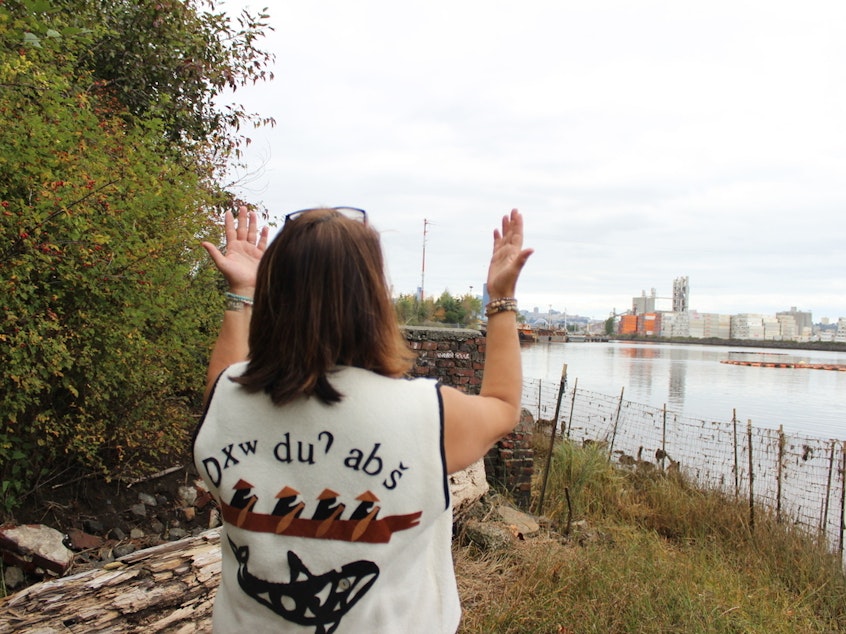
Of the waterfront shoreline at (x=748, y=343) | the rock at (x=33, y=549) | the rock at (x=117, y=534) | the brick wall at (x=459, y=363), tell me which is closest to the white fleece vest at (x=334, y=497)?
the rock at (x=33, y=549)

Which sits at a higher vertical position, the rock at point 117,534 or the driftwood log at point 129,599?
the driftwood log at point 129,599

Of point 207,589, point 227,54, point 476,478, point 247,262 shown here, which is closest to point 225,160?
point 227,54

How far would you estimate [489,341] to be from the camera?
1317mm

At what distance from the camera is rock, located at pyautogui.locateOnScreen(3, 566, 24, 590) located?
3260 mm

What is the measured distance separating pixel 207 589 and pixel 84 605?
52 centimetres

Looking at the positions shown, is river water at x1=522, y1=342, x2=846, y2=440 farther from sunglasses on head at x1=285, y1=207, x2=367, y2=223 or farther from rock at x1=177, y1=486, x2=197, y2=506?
sunglasses on head at x1=285, y1=207, x2=367, y2=223

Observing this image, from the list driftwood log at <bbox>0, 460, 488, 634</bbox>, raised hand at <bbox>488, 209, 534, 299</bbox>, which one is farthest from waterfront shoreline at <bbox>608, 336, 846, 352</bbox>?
raised hand at <bbox>488, 209, 534, 299</bbox>

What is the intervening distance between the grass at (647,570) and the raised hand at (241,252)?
8.41 feet

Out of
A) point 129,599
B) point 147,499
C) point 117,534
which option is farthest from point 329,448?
point 147,499

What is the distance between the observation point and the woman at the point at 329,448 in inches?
42.7

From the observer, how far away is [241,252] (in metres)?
1.57

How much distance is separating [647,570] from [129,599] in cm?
310

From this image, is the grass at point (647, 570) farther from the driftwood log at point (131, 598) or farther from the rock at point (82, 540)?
the rock at point (82, 540)

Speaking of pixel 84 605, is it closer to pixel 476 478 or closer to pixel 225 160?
pixel 476 478
